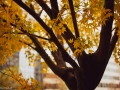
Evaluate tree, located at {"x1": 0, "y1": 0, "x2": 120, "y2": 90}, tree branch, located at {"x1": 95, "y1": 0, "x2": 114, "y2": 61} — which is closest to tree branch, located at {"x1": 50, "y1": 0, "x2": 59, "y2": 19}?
tree, located at {"x1": 0, "y1": 0, "x2": 120, "y2": 90}

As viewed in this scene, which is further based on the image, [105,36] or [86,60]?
[86,60]

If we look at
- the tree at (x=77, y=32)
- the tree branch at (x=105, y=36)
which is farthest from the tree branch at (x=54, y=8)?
the tree branch at (x=105, y=36)

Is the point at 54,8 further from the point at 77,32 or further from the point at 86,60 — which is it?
the point at 86,60

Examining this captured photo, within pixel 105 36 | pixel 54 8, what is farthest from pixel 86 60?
pixel 54 8

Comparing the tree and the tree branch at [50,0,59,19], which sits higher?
the tree branch at [50,0,59,19]

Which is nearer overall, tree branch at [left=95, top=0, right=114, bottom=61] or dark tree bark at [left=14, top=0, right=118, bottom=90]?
tree branch at [left=95, top=0, right=114, bottom=61]

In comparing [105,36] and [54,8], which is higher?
[54,8]

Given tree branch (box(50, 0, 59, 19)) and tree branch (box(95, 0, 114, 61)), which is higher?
tree branch (box(50, 0, 59, 19))

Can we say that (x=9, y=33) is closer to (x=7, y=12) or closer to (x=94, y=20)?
(x=7, y=12)

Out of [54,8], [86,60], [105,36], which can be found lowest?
[86,60]

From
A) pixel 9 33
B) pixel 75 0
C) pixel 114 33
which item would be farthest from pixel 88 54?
pixel 9 33

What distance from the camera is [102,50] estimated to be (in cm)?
219

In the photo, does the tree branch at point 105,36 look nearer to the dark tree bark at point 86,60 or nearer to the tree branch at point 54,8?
the dark tree bark at point 86,60

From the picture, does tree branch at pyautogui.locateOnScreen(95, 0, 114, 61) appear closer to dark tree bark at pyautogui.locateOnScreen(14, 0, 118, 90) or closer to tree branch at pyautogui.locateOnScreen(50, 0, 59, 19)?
dark tree bark at pyautogui.locateOnScreen(14, 0, 118, 90)
